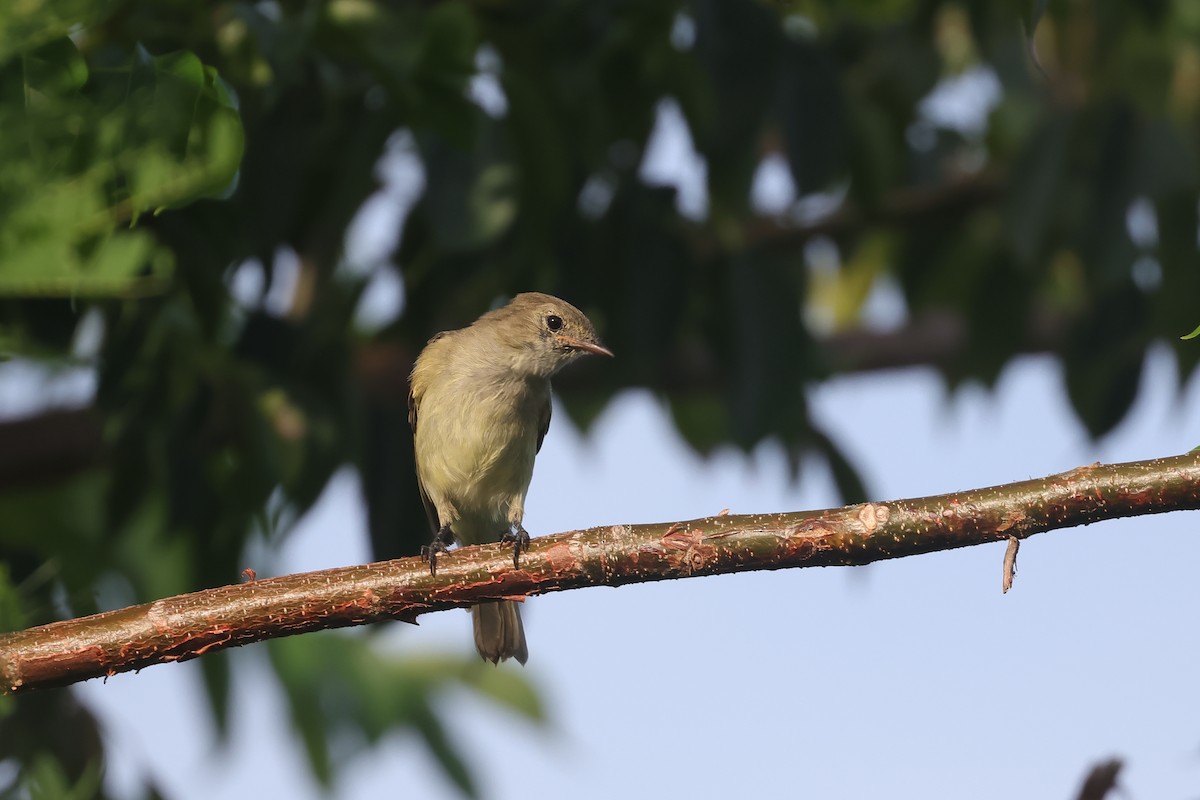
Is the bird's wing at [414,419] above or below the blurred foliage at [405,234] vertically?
below

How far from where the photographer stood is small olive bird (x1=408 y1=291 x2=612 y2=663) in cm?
590

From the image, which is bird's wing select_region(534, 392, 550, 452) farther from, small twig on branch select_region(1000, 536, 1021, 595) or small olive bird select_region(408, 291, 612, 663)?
small twig on branch select_region(1000, 536, 1021, 595)

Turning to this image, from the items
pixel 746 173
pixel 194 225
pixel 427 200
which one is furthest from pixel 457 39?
pixel 746 173

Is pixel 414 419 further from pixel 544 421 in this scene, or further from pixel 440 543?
pixel 440 543

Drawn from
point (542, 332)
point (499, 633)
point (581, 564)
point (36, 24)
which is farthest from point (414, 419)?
point (581, 564)

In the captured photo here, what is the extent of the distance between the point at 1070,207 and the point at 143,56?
4.09 meters

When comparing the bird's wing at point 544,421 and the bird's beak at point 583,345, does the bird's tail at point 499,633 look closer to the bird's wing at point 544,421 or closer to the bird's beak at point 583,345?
the bird's wing at point 544,421

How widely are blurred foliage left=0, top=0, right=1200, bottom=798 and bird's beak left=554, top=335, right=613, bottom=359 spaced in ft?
0.27

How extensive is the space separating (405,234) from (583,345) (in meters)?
0.83

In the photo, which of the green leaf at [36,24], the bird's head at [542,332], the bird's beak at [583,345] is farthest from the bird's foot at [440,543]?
the green leaf at [36,24]

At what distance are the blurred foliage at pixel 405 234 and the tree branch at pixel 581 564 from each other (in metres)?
0.75

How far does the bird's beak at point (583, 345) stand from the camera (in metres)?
5.68

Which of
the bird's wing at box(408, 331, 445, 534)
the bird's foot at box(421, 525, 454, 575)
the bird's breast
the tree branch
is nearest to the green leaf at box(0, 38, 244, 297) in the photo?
the tree branch

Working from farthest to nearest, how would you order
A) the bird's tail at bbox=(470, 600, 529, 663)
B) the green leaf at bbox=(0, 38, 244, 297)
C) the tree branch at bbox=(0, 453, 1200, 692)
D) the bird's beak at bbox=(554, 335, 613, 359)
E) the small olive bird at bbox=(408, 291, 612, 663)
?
the small olive bird at bbox=(408, 291, 612, 663)
the bird's tail at bbox=(470, 600, 529, 663)
the bird's beak at bbox=(554, 335, 613, 359)
the green leaf at bbox=(0, 38, 244, 297)
the tree branch at bbox=(0, 453, 1200, 692)
